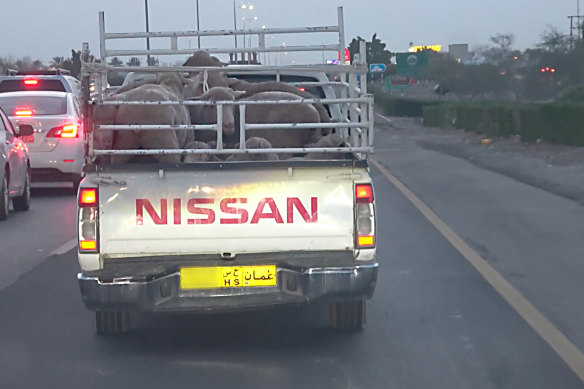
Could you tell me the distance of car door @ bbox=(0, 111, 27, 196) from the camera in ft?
49.5

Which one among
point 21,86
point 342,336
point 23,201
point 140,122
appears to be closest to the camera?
point 140,122

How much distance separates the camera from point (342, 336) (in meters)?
7.53

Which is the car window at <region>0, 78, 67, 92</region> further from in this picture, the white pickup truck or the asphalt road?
the white pickup truck

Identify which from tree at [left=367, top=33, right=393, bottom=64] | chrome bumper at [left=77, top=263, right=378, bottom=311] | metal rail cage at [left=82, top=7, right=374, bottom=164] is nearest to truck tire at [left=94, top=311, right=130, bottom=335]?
chrome bumper at [left=77, top=263, right=378, bottom=311]

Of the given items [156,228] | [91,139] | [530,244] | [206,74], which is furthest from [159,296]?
[530,244]

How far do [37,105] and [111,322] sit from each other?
11784 mm

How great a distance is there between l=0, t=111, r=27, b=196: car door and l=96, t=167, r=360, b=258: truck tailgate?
8825 mm

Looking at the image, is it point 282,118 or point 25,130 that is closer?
point 282,118

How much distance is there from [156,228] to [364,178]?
4.29 ft

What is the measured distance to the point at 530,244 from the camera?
39.9 ft

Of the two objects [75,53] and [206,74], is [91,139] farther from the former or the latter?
[75,53]

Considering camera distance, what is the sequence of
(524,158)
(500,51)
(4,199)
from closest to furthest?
(4,199) → (524,158) → (500,51)

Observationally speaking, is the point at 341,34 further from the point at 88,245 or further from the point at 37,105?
the point at 37,105

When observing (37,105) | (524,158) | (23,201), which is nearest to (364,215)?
(23,201)
